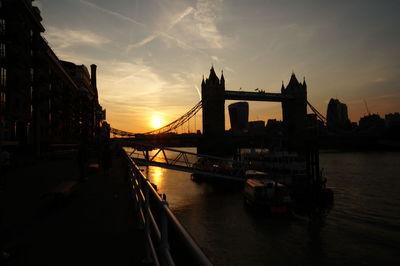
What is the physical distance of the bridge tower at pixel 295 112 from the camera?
13712cm

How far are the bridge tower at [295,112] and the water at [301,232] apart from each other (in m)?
91.6

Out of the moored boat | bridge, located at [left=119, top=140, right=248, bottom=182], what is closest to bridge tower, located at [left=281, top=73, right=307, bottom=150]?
bridge, located at [left=119, top=140, right=248, bottom=182]

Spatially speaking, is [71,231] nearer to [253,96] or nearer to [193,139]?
[193,139]

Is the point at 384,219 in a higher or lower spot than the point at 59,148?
lower

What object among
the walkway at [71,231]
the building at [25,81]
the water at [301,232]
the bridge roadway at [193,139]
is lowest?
the water at [301,232]

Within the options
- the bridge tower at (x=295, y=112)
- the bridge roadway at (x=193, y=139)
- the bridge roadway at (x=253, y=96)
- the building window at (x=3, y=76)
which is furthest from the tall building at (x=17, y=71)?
the bridge tower at (x=295, y=112)

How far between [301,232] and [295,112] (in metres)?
135

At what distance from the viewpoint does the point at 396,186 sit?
168 feet

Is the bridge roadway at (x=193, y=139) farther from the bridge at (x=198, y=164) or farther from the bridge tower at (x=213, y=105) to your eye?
the bridge at (x=198, y=164)

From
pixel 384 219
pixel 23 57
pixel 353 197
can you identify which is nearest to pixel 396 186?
pixel 353 197

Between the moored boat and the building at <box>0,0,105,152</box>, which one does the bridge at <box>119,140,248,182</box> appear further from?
the building at <box>0,0,105,152</box>

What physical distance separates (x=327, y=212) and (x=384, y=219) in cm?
607

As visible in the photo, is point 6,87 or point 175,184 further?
point 175,184

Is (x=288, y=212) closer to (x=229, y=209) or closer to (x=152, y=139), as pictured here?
(x=229, y=209)
